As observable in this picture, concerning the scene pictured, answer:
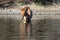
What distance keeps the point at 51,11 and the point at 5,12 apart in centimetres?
442

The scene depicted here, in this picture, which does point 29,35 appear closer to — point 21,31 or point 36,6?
point 21,31

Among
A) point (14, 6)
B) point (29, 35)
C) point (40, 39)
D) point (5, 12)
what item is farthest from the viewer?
point (14, 6)

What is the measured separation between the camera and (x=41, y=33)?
16.0 m

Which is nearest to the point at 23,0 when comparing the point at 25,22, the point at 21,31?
the point at 25,22

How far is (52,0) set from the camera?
33.9m

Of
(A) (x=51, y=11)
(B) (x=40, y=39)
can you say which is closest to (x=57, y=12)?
(A) (x=51, y=11)

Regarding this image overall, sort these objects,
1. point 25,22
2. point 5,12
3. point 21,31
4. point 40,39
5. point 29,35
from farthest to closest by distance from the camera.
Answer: point 5,12
point 25,22
point 21,31
point 29,35
point 40,39

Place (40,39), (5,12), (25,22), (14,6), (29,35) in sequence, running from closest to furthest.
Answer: (40,39), (29,35), (25,22), (5,12), (14,6)

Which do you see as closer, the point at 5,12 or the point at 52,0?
the point at 5,12

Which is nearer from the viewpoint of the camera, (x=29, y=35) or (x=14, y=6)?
(x=29, y=35)

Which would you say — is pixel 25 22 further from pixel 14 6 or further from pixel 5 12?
pixel 14 6

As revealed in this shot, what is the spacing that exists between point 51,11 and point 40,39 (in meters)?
17.6

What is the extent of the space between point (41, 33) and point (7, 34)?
65.2 inches

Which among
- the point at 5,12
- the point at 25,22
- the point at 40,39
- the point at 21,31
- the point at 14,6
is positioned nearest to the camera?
the point at 40,39
